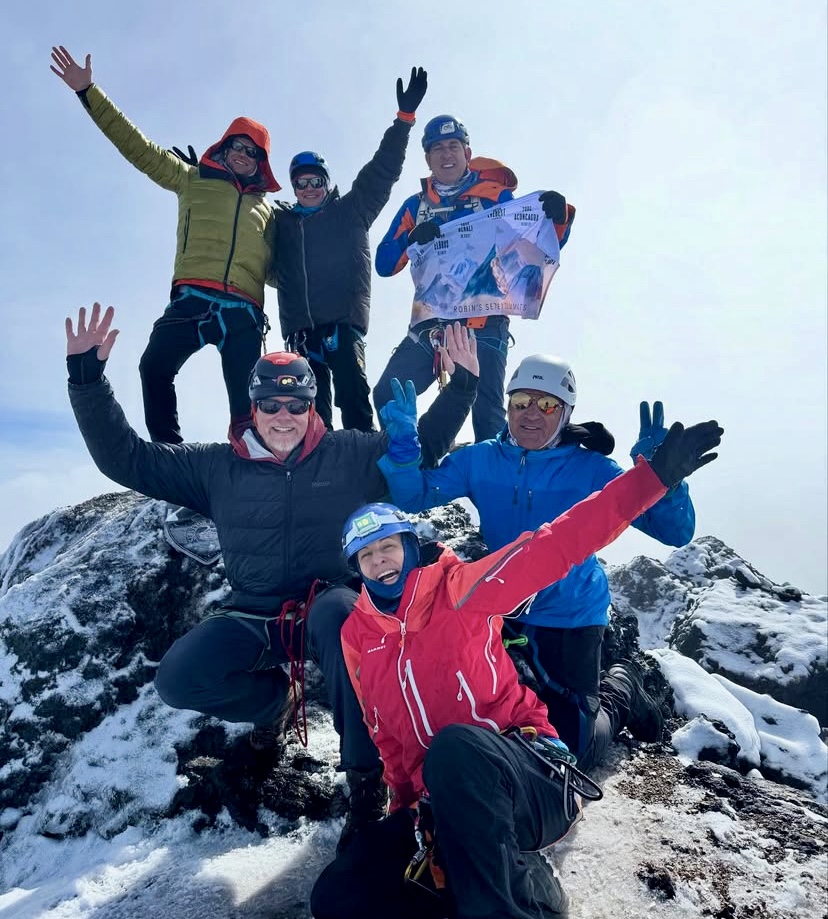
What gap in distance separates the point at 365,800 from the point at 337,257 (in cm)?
501

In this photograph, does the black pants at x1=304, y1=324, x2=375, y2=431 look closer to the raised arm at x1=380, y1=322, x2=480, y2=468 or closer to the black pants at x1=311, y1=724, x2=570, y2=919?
the raised arm at x1=380, y1=322, x2=480, y2=468

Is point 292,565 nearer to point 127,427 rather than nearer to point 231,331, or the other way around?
point 127,427

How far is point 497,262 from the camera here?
7.01m

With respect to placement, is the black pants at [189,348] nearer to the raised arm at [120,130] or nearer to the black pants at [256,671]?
the raised arm at [120,130]

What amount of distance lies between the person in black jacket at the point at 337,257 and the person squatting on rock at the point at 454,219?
599mm

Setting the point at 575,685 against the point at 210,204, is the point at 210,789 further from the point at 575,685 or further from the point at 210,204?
the point at 210,204

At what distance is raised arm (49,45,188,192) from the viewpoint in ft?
20.1

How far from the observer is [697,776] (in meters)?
5.05

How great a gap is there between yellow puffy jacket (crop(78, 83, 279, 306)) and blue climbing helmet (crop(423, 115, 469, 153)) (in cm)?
188

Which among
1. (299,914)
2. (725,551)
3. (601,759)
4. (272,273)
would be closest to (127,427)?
(272,273)

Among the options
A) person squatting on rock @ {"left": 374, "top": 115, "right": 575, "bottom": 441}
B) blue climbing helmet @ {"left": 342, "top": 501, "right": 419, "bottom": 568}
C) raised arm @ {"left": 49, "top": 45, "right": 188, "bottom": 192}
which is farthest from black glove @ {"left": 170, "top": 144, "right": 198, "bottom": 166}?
blue climbing helmet @ {"left": 342, "top": 501, "right": 419, "bottom": 568}

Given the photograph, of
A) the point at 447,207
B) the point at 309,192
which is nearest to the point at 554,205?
the point at 447,207

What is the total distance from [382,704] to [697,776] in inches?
123

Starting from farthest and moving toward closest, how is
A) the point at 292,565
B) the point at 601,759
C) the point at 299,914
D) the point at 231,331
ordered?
the point at 231,331 < the point at 601,759 < the point at 292,565 < the point at 299,914
